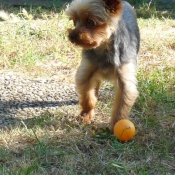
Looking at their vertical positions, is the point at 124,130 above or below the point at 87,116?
above

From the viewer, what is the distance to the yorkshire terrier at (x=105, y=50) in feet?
12.2

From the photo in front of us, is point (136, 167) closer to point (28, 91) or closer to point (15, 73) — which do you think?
point (28, 91)

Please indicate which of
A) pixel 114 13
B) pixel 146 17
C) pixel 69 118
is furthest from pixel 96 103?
pixel 146 17

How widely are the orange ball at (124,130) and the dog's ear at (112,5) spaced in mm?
975

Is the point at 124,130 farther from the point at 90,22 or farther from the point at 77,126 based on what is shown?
the point at 90,22

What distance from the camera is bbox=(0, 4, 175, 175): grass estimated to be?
3385mm

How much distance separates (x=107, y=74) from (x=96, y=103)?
1.98 feet

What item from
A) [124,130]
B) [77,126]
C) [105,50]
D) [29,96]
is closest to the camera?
[124,130]

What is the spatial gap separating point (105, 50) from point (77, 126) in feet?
2.46

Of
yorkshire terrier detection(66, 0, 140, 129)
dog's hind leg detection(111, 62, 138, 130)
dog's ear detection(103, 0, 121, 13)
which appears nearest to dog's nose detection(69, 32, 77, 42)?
yorkshire terrier detection(66, 0, 140, 129)

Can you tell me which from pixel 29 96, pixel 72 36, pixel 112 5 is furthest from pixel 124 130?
pixel 29 96

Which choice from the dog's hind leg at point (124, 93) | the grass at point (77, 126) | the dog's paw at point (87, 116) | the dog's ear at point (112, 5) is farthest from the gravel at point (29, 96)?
the dog's ear at point (112, 5)

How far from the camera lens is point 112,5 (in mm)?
3807

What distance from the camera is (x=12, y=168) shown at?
3283 mm
